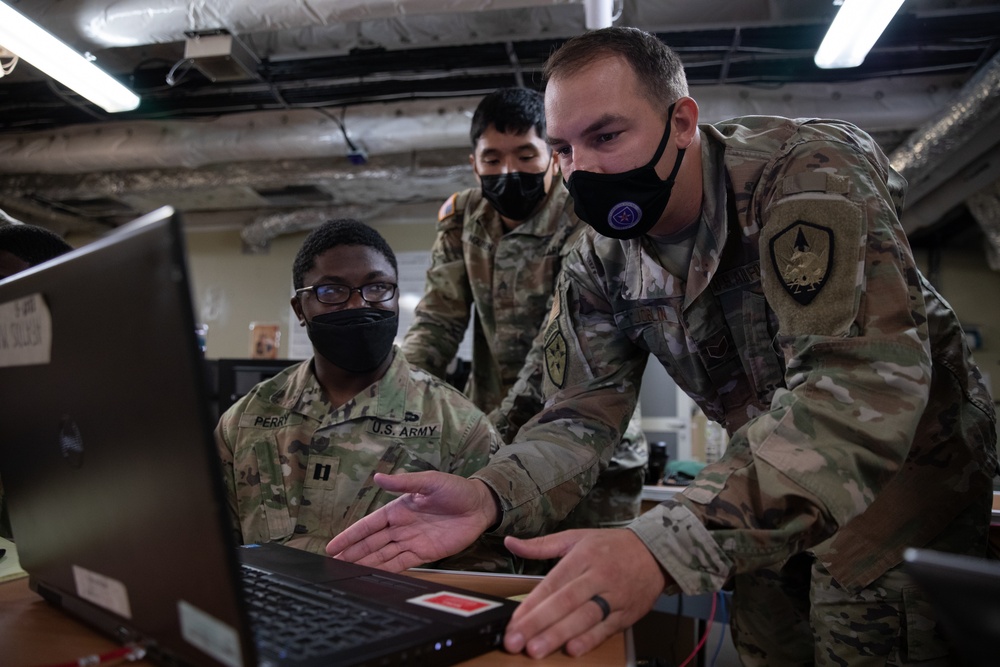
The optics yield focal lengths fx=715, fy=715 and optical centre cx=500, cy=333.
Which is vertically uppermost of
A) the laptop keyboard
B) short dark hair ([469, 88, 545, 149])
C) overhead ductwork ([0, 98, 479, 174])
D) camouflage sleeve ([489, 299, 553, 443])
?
overhead ductwork ([0, 98, 479, 174])

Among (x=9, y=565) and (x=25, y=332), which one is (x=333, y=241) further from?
(x=25, y=332)

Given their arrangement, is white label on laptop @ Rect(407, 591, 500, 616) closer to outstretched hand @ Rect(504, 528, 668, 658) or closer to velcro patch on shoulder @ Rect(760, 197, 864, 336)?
outstretched hand @ Rect(504, 528, 668, 658)

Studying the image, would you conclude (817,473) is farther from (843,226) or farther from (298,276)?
(298,276)

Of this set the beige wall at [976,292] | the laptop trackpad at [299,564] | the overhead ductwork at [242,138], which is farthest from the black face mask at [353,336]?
the beige wall at [976,292]

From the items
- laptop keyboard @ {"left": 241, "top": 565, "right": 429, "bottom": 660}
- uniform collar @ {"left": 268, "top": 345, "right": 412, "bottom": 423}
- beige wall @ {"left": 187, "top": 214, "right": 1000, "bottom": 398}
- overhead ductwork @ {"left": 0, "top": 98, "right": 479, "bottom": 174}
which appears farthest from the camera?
beige wall @ {"left": 187, "top": 214, "right": 1000, "bottom": 398}

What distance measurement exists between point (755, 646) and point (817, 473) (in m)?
0.76

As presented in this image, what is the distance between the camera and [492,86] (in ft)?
11.4

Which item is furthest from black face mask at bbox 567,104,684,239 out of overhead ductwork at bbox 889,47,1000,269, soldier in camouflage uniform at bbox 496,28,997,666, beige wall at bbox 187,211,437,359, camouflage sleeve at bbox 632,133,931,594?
beige wall at bbox 187,211,437,359

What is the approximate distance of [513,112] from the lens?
1.92 metres

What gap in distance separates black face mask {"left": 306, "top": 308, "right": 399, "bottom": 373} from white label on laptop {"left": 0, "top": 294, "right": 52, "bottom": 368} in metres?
0.89

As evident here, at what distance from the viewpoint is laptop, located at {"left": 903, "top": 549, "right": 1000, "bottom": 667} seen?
381 mm

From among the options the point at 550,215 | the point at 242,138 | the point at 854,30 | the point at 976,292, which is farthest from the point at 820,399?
the point at 976,292

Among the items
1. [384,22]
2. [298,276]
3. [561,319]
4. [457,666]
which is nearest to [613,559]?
[457,666]

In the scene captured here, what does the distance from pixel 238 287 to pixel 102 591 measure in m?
5.56
